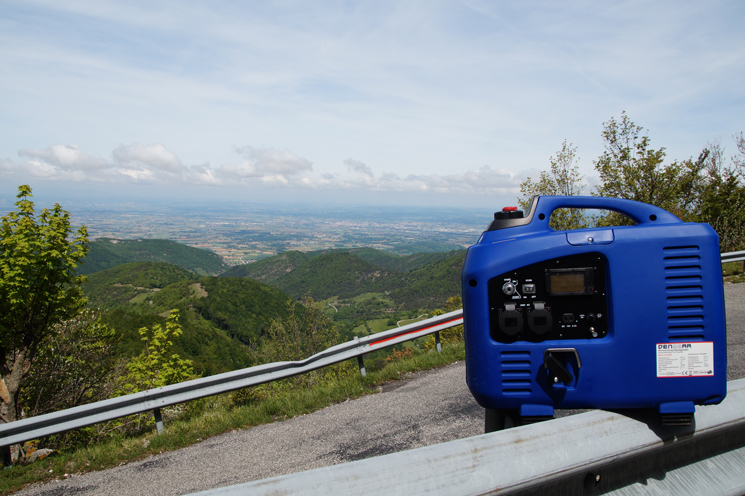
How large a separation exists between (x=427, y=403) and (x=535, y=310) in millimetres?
3379

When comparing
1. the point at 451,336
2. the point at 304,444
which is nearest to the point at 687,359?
the point at 304,444

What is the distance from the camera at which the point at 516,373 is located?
63.6 inches

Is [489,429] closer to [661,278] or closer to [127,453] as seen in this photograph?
[661,278]

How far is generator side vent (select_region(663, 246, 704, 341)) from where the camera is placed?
151 centimetres

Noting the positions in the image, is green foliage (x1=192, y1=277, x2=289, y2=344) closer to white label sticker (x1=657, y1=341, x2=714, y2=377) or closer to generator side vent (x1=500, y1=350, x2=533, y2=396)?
generator side vent (x1=500, y1=350, x2=533, y2=396)

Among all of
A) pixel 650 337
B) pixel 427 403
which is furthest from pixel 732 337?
pixel 650 337

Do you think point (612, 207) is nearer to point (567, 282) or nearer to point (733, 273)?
point (567, 282)

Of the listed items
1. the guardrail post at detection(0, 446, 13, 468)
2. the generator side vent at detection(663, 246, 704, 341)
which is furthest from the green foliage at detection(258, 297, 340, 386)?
the generator side vent at detection(663, 246, 704, 341)

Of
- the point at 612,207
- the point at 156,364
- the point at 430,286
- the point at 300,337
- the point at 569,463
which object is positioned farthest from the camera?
the point at 430,286

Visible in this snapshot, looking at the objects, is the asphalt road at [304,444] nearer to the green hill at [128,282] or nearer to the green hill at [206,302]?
the green hill at [206,302]

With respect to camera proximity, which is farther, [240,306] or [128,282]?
[128,282]

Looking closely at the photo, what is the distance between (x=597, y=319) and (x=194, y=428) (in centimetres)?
444

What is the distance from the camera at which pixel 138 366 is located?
9844 mm

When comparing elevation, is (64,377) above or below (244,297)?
above
